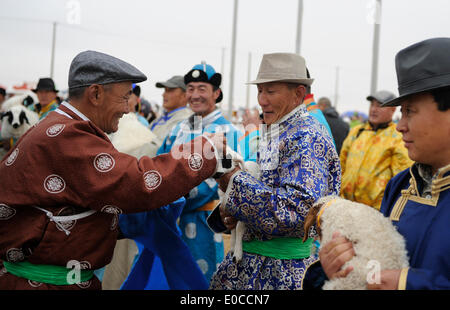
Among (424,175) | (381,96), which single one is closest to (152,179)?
(424,175)

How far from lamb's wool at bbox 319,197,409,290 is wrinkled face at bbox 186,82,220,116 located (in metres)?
3.30

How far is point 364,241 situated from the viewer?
5.02ft

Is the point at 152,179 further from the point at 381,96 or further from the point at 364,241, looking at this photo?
the point at 381,96

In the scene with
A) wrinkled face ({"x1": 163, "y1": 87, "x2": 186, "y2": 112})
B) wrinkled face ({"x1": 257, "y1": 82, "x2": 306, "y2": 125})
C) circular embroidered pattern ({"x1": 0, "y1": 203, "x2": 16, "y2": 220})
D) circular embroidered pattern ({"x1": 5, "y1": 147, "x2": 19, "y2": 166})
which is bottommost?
circular embroidered pattern ({"x1": 0, "y1": 203, "x2": 16, "y2": 220})

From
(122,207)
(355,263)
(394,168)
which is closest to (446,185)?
(355,263)

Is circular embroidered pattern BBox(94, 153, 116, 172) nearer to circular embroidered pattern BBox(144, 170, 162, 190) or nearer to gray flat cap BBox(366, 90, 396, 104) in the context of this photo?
circular embroidered pattern BBox(144, 170, 162, 190)

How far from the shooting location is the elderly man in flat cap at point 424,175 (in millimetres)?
1438

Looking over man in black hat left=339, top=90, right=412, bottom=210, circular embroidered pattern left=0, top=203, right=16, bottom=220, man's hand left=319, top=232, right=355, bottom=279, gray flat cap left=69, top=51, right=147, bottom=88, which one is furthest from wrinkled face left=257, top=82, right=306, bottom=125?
man in black hat left=339, top=90, right=412, bottom=210

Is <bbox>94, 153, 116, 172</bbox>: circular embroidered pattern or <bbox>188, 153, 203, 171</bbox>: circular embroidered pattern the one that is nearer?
<bbox>94, 153, 116, 172</bbox>: circular embroidered pattern

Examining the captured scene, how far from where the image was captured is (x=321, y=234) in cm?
173

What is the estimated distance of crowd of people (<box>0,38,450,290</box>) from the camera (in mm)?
1542

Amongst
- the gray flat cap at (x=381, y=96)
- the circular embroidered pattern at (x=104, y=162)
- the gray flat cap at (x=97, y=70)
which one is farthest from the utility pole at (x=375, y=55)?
the circular embroidered pattern at (x=104, y=162)

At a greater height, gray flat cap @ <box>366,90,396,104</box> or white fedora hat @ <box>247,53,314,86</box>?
gray flat cap @ <box>366,90,396,104</box>

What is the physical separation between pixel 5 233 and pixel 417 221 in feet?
6.27
